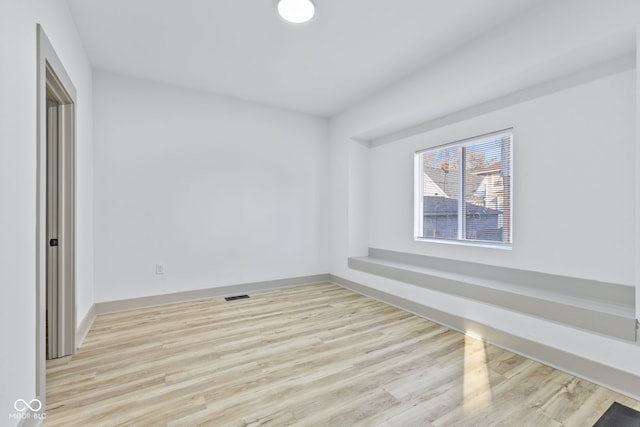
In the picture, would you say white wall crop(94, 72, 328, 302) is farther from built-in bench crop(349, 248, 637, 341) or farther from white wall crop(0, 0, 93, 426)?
built-in bench crop(349, 248, 637, 341)

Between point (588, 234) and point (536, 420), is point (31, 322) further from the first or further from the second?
point (588, 234)

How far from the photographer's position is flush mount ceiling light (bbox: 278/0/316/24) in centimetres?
214

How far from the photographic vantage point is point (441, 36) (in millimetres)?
2551

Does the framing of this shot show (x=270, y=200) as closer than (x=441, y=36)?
No

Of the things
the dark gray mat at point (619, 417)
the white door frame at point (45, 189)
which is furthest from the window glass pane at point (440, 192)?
the white door frame at point (45, 189)

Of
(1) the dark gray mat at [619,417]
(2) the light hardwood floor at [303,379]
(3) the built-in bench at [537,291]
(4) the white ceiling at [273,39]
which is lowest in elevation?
(2) the light hardwood floor at [303,379]

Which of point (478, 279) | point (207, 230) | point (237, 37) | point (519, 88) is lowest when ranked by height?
point (478, 279)

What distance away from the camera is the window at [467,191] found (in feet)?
9.34

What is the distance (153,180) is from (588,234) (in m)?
4.28

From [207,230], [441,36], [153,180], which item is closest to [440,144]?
[441,36]

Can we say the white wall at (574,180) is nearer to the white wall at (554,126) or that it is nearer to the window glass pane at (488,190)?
the white wall at (554,126)

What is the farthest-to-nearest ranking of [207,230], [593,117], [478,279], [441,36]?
1. [207,230]
2. [478,279]
3. [441,36]
4. [593,117]

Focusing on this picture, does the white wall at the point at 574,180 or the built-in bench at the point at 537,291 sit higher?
the white wall at the point at 574,180

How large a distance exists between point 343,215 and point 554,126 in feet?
8.83
